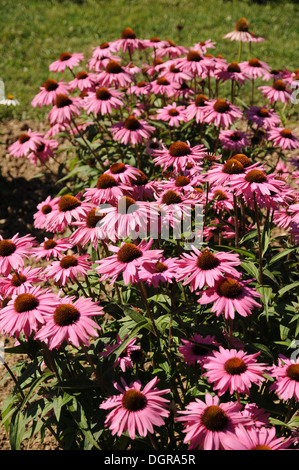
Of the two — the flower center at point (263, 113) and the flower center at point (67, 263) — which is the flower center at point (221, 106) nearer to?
the flower center at point (263, 113)

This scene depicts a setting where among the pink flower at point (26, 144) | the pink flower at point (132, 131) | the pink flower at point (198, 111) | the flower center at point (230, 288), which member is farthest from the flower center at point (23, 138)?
the flower center at point (230, 288)

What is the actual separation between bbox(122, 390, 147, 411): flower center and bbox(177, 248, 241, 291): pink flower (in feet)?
1.52

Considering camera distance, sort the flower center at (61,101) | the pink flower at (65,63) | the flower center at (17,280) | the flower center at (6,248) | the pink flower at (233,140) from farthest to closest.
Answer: the pink flower at (65,63) < the flower center at (61,101) < the pink flower at (233,140) < the flower center at (6,248) < the flower center at (17,280)

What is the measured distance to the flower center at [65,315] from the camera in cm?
179

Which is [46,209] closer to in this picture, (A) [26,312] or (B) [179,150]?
(B) [179,150]

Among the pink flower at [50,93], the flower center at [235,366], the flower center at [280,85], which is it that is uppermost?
the flower center at [280,85]

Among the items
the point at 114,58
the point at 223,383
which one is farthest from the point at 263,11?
the point at 223,383

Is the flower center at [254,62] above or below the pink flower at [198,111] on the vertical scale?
above

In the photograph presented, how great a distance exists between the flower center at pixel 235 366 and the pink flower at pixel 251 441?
229 mm

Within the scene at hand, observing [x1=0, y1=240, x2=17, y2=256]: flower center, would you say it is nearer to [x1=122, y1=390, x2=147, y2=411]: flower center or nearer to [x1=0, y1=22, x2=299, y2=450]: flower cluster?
[x1=0, y1=22, x2=299, y2=450]: flower cluster

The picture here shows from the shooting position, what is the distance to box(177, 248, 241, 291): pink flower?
1824mm

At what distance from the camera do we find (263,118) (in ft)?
11.9

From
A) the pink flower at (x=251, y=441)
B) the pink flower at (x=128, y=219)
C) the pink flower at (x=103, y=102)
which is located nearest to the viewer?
the pink flower at (x=251, y=441)
